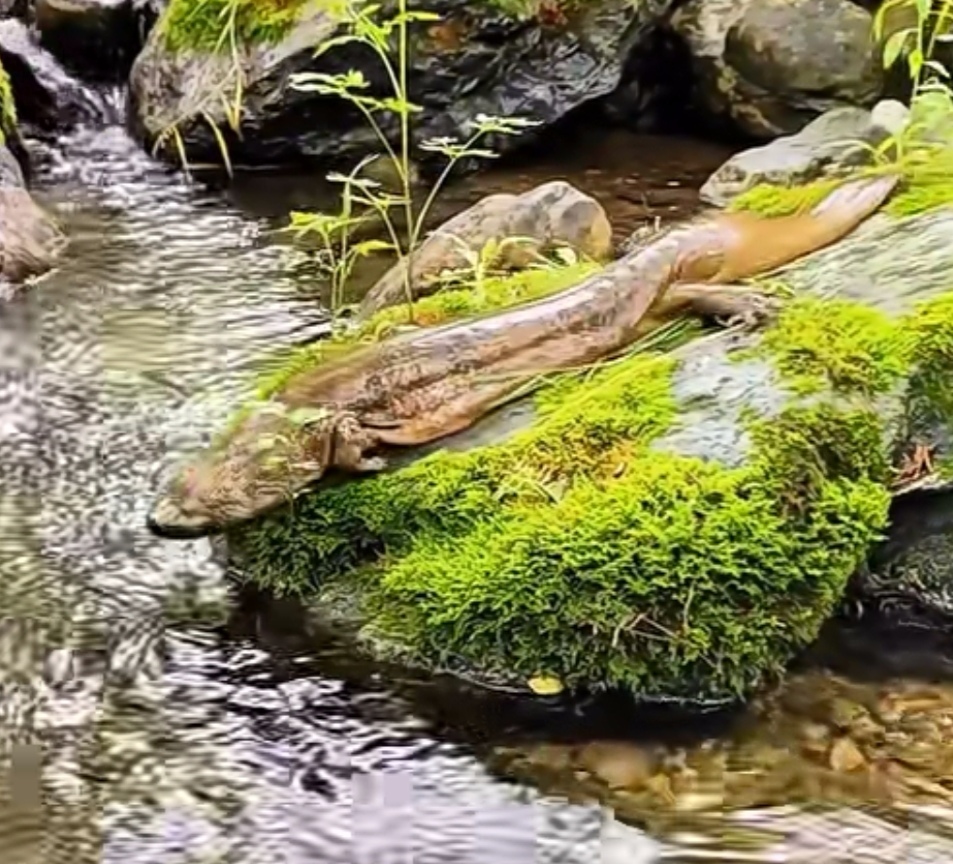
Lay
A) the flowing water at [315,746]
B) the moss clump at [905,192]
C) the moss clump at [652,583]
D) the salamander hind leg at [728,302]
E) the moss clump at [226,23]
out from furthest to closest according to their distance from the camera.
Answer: the moss clump at [226,23] < the moss clump at [905,192] < the salamander hind leg at [728,302] < the moss clump at [652,583] < the flowing water at [315,746]

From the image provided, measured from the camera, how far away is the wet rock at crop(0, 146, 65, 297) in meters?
6.74

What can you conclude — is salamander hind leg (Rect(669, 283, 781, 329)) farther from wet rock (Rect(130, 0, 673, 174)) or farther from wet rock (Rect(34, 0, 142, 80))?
wet rock (Rect(34, 0, 142, 80))

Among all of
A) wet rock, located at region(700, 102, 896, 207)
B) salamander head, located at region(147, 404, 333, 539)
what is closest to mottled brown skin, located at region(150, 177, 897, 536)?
salamander head, located at region(147, 404, 333, 539)

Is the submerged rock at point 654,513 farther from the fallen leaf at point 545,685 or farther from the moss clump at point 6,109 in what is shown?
the moss clump at point 6,109

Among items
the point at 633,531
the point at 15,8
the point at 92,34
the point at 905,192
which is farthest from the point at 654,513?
the point at 15,8

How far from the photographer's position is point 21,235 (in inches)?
273

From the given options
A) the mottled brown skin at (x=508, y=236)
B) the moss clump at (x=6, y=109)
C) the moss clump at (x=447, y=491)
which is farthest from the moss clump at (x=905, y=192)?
the moss clump at (x=6, y=109)

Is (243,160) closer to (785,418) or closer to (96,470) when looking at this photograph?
(96,470)

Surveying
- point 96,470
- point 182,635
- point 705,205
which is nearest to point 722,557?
point 182,635

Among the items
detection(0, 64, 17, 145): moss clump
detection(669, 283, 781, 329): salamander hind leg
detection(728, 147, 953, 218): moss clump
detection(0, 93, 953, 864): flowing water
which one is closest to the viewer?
detection(0, 93, 953, 864): flowing water

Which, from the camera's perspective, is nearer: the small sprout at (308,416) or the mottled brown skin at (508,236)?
the small sprout at (308,416)

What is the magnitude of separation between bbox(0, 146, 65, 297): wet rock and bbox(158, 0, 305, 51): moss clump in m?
1.46

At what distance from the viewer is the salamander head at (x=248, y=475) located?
416 cm

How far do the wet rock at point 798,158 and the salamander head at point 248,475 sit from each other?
3.74m
